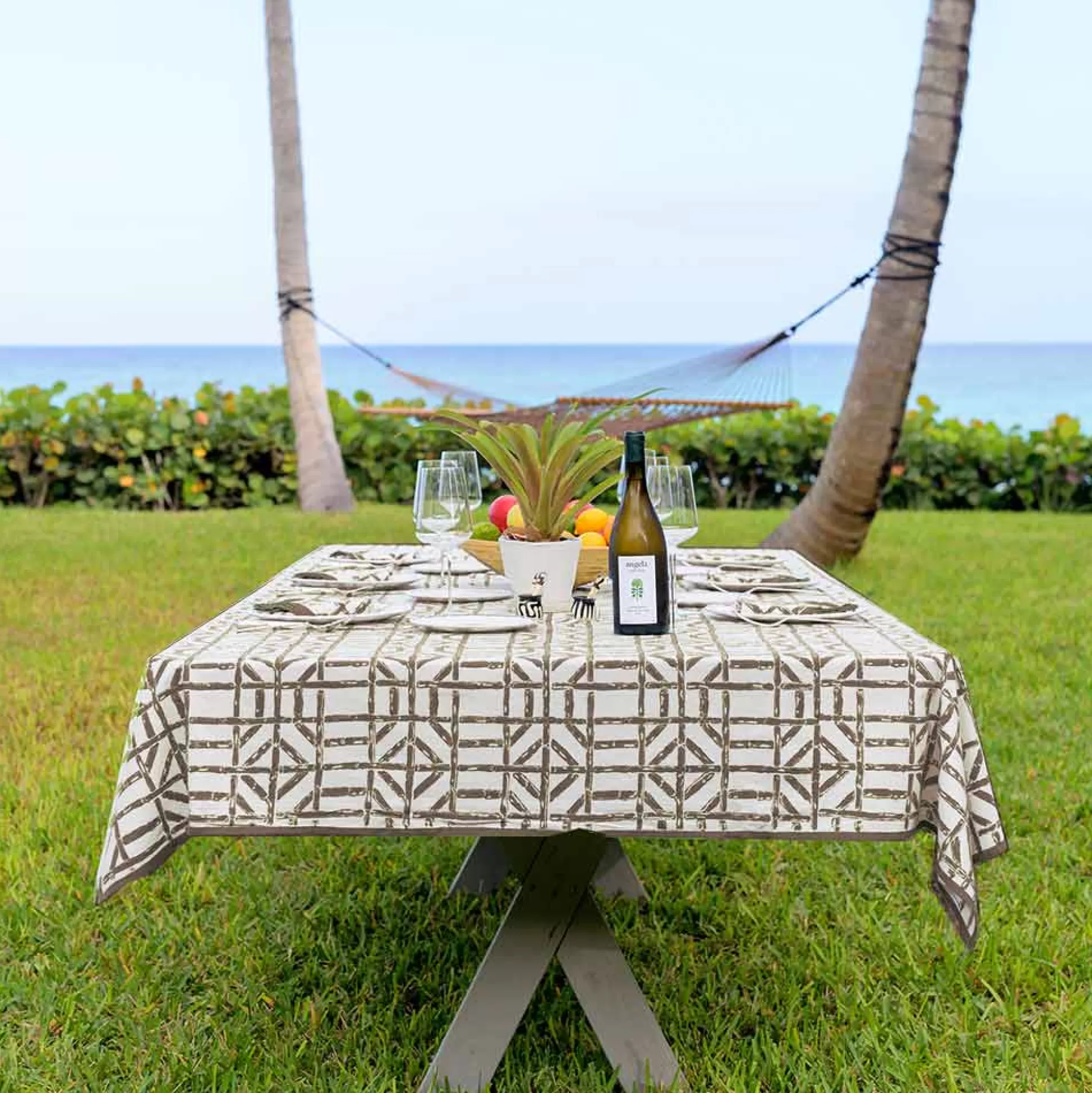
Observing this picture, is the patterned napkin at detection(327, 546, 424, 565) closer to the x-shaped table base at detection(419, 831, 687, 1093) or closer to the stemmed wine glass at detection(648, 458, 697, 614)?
the stemmed wine glass at detection(648, 458, 697, 614)

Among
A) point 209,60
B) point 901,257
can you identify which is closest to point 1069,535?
point 901,257

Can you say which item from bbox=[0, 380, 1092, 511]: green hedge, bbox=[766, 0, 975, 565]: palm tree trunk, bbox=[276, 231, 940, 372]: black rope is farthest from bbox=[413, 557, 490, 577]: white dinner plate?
bbox=[0, 380, 1092, 511]: green hedge

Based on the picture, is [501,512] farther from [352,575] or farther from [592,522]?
[352,575]

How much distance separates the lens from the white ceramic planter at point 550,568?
2.27m

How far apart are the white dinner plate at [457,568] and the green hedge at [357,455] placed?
7464 millimetres

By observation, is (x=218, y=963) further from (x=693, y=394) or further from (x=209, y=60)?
(x=209, y=60)

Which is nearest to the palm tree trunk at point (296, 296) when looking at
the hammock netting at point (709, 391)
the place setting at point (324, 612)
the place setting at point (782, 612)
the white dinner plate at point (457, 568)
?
the hammock netting at point (709, 391)

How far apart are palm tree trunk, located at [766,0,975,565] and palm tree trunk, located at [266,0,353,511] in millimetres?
4111

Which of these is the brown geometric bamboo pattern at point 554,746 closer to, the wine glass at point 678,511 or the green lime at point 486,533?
the wine glass at point 678,511

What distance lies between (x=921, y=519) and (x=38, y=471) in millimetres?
6541

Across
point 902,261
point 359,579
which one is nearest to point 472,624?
point 359,579

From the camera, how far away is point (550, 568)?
2275 millimetres

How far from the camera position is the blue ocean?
6122 cm

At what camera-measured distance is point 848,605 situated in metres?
2.26
